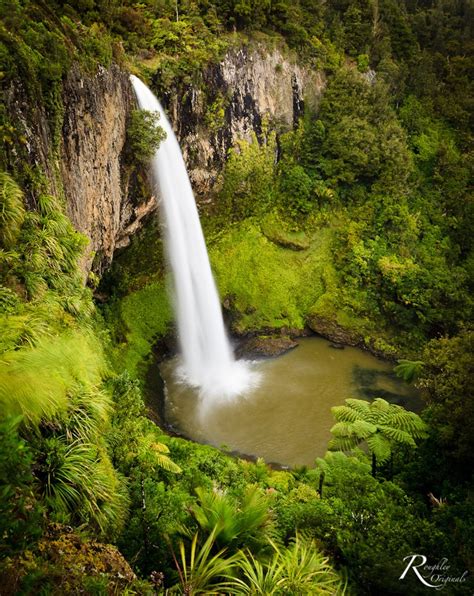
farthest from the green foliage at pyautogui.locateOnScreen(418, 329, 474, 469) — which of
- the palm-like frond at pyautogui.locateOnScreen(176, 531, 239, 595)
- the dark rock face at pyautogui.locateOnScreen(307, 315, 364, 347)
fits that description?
the dark rock face at pyautogui.locateOnScreen(307, 315, 364, 347)

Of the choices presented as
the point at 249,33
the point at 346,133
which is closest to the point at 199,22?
the point at 249,33

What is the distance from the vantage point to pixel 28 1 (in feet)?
31.2

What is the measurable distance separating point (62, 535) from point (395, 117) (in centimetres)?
2679

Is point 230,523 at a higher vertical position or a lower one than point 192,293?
higher

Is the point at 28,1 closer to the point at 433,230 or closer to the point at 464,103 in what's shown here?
the point at 433,230

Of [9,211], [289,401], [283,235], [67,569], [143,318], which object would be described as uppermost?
[9,211]

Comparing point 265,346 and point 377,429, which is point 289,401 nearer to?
point 265,346

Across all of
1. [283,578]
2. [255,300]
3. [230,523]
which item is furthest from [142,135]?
[283,578]

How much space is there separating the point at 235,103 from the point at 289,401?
1428 cm

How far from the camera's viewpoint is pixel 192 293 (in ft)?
58.6

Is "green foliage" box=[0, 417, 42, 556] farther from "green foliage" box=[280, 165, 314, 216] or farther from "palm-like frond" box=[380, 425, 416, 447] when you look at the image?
"green foliage" box=[280, 165, 314, 216]

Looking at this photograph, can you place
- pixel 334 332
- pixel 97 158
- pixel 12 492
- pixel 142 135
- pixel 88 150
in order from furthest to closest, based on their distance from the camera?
pixel 334 332 → pixel 142 135 → pixel 97 158 → pixel 88 150 → pixel 12 492

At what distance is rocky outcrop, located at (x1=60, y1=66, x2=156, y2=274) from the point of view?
10367mm

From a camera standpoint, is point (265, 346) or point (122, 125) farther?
point (265, 346)
